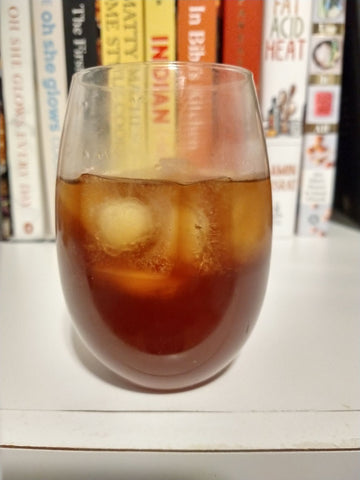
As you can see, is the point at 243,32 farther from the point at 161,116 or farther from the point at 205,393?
the point at 205,393

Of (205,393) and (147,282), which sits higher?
(147,282)

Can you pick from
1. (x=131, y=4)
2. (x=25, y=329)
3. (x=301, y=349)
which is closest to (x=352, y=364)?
(x=301, y=349)

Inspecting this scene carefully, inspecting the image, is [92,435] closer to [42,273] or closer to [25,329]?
[25,329]

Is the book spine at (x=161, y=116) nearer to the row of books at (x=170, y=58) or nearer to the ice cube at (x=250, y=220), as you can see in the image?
the ice cube at (x=250, y=220)

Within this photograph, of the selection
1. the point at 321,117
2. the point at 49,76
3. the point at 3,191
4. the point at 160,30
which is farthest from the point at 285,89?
the point at 3,191

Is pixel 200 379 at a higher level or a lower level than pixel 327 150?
lower

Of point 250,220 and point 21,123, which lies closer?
point 250,220
